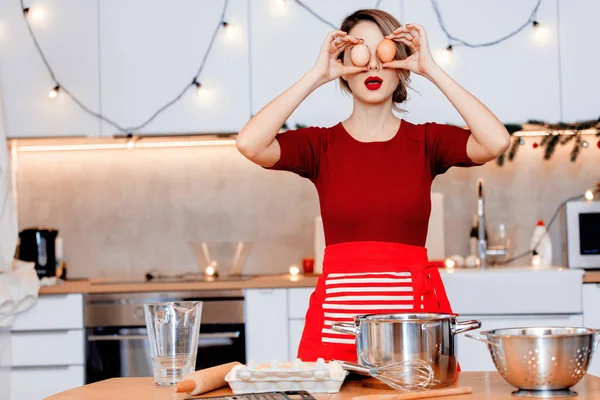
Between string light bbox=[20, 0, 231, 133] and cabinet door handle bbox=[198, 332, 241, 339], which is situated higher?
string light bbox=[20, 0, 231, 133]

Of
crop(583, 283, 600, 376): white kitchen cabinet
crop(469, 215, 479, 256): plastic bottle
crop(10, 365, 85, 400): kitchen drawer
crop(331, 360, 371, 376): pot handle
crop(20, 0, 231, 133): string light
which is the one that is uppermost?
crop(20, 0, 231, 133): string light

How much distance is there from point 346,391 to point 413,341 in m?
0.12

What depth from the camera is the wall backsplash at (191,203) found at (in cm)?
362

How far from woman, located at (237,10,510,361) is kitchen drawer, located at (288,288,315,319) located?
54.9 inches

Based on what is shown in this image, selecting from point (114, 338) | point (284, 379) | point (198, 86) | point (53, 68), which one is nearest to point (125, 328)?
point (114, 338)

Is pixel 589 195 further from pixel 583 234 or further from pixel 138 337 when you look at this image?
pixel 138 337

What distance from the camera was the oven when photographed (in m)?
3.09

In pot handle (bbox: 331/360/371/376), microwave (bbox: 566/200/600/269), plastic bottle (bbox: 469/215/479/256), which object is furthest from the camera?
plastic bottle (bbox: 469/215/479/256)

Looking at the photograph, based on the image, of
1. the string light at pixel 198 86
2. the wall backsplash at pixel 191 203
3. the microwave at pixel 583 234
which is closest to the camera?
the microwave at pixel 583 234

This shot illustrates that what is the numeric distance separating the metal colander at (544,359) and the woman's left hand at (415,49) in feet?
2.34

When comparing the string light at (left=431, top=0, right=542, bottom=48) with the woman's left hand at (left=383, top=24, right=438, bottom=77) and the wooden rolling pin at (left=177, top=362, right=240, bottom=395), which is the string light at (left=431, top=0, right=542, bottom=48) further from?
the wooden rolling pin at (left=177, top=362, right=240, bottom=395)

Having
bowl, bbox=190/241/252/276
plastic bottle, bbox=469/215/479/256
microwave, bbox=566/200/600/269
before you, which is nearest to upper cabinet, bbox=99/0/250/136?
bowl, bbox=190/241/252/276

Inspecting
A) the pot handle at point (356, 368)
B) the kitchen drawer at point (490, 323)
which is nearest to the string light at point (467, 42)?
the kitchen drawer at point (490, 323)

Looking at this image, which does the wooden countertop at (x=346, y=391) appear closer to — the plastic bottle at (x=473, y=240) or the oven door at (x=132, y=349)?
A: the oven door at (x=132, y=349)
